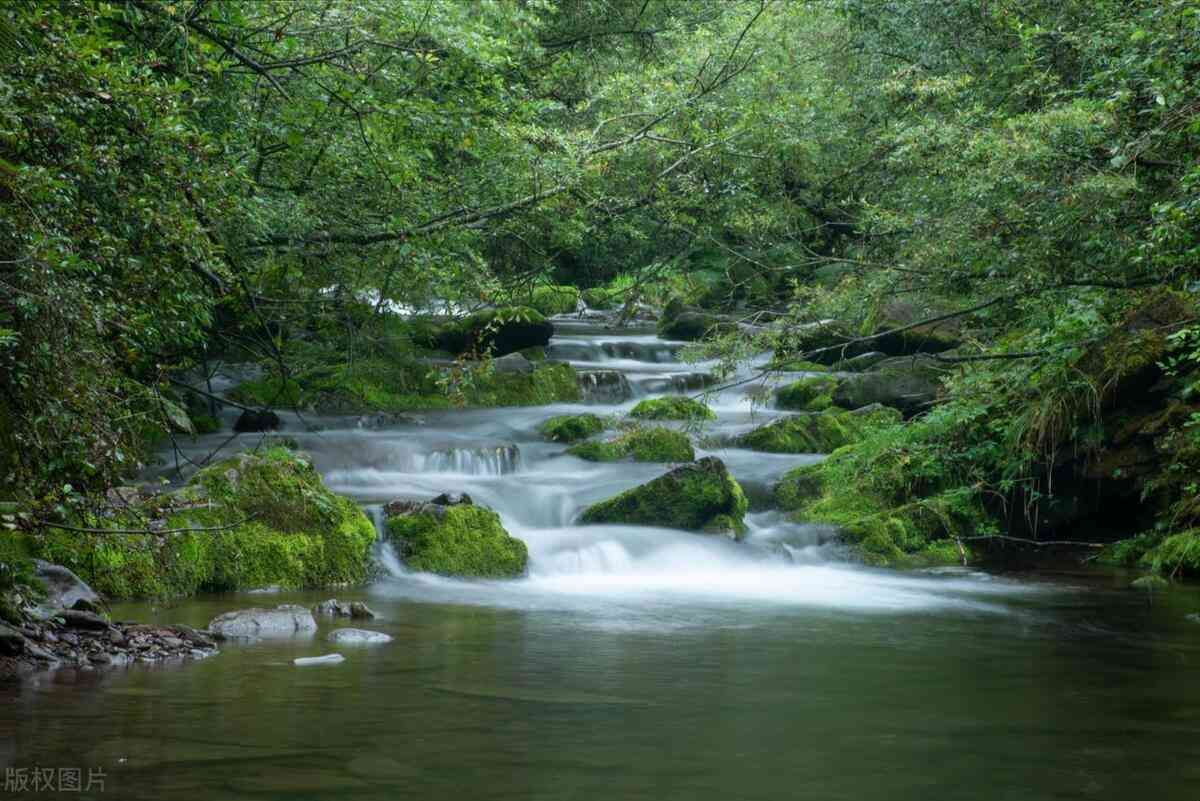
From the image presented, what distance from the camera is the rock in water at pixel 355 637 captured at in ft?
25.1

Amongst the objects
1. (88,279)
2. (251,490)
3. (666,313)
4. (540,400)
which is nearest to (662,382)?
(540,400)

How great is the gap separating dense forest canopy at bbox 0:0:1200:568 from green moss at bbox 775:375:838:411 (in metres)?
1.43

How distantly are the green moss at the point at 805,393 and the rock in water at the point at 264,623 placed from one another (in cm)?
1179

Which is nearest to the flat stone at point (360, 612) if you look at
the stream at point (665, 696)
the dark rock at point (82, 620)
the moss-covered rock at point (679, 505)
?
the stream at point (665, 696)

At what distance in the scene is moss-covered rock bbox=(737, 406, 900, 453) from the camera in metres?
16.4

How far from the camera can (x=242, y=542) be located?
10086mm

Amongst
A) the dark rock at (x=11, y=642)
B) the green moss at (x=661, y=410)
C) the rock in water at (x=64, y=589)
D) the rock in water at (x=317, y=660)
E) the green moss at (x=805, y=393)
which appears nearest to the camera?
the dark rock at (x=11, y=642)

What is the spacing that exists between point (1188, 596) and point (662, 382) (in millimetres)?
11421

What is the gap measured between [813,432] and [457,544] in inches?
269

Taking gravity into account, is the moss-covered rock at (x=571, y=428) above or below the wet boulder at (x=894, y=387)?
→ below

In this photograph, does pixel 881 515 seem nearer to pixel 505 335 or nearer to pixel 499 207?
pixel 499 207

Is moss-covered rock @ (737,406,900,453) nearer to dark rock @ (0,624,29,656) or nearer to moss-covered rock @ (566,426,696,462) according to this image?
moss-covered rock @ (566,426,696,462)

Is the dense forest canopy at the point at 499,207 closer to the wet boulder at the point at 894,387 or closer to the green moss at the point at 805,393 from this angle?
the wet boulder at the point at 894,387

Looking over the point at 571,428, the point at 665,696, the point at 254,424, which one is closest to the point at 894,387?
the point at 571,428
